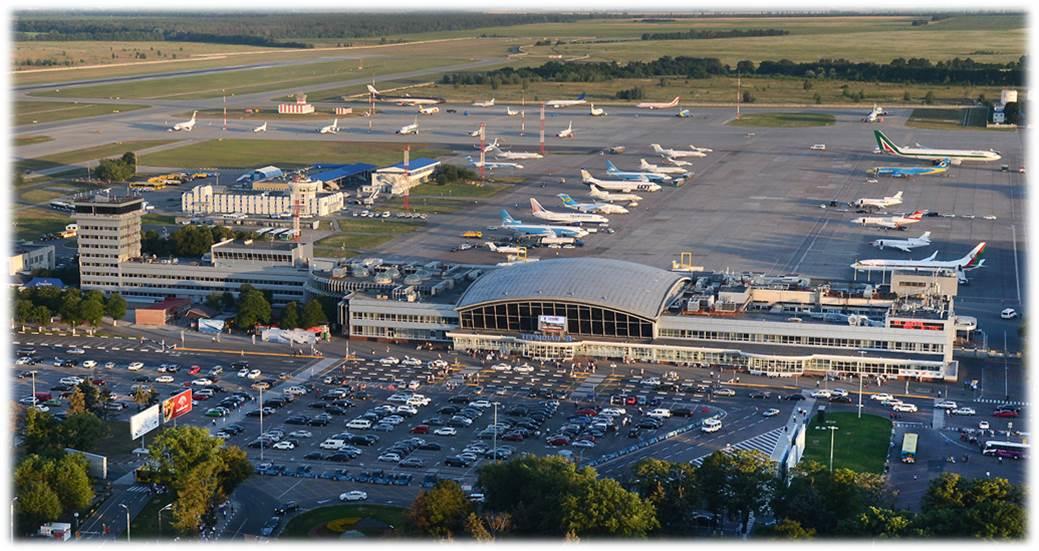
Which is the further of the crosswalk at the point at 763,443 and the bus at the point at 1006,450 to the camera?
Answer: the bus at the point at 1006,450

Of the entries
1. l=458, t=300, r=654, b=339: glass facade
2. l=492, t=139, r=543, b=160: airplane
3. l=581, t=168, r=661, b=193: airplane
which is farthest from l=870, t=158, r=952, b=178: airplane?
l=458, t=300, r=654, b=339: glass facade

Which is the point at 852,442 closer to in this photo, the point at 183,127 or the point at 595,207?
the point at 595,207

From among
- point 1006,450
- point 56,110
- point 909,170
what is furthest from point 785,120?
point 1006,450

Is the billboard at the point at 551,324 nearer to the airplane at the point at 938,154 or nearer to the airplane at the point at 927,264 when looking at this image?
the airplane at the point at 927,264

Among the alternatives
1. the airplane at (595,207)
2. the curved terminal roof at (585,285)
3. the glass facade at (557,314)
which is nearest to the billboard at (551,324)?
the glass facade at (557,314)

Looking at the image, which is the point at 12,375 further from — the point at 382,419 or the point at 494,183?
the point at 494,183
